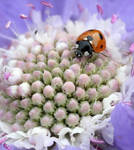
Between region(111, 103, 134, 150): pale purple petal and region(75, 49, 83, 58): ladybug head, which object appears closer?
region(111, 103, 134, 150): pale purple petal

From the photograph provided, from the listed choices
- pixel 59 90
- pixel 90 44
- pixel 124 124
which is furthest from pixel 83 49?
pixel 124 124

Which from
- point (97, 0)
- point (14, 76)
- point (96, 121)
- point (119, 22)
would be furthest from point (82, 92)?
point (97, 0)

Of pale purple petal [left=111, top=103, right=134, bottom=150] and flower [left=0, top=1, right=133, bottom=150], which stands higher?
flower [left=0, top=1, right=133, bottom=150]

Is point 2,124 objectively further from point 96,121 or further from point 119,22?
point 119,22

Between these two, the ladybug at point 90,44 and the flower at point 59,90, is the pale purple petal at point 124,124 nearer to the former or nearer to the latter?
the flower at point 59,90

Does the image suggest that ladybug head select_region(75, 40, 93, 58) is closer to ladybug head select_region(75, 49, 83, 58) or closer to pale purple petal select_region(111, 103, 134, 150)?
ladybug head select_region(75, 49, 83, 58)

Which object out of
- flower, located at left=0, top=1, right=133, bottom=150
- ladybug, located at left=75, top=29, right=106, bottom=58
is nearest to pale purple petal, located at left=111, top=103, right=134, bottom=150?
flower, located at left=0, top=1, right=133, bottom=150

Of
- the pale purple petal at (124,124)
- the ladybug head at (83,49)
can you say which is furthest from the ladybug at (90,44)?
the pale purple petal at (124,124)

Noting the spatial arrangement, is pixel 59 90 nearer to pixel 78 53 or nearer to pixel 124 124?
pixel 78 53

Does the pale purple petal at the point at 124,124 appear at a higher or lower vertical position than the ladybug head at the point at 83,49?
lower
